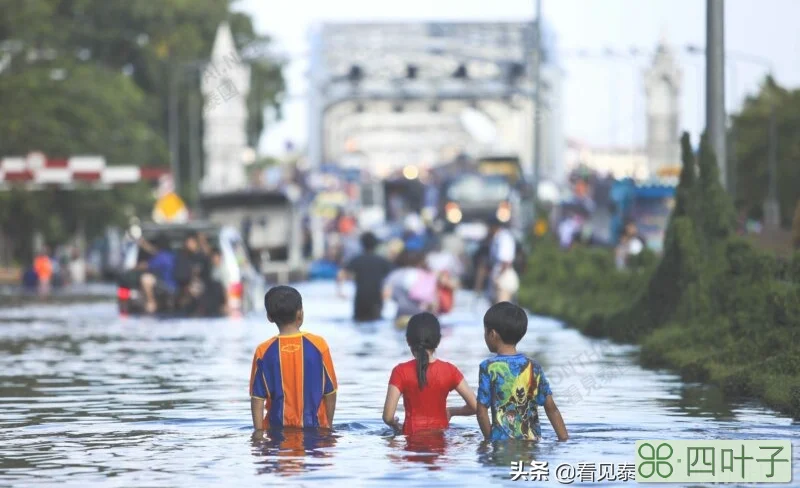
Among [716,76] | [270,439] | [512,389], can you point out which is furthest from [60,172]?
[512,389]

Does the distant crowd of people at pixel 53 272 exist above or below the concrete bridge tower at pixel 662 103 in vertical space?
below

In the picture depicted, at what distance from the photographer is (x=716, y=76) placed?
77.4 ft

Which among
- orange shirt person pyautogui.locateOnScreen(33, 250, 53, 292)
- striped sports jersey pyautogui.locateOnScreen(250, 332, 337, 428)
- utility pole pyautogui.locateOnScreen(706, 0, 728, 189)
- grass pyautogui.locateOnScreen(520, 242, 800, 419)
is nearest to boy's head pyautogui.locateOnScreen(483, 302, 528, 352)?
striped sports jersey pyautogui.locateOnScreen(250, 332, 337, 428)

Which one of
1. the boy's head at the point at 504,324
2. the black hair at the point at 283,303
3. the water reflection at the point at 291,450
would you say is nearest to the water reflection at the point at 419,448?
the water reflection at the point at 291,450

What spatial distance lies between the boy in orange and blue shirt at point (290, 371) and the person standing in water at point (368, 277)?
17777 millimetres

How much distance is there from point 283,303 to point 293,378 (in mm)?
537

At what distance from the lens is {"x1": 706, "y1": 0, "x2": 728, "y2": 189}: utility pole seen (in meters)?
23.6

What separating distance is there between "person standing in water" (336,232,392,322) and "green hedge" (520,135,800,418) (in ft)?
9.34

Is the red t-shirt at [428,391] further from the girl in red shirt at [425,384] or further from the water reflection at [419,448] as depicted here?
the water reflection at [419,448]

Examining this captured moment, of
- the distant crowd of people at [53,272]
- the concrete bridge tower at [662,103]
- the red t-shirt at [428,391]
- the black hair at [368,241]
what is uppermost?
the concrete bridge tower at [662,103]

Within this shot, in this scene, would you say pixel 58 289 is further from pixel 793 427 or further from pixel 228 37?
pixel 793 427

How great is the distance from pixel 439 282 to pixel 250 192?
99.0 feet

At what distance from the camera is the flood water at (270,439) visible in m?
11.4

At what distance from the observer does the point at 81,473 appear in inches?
450
